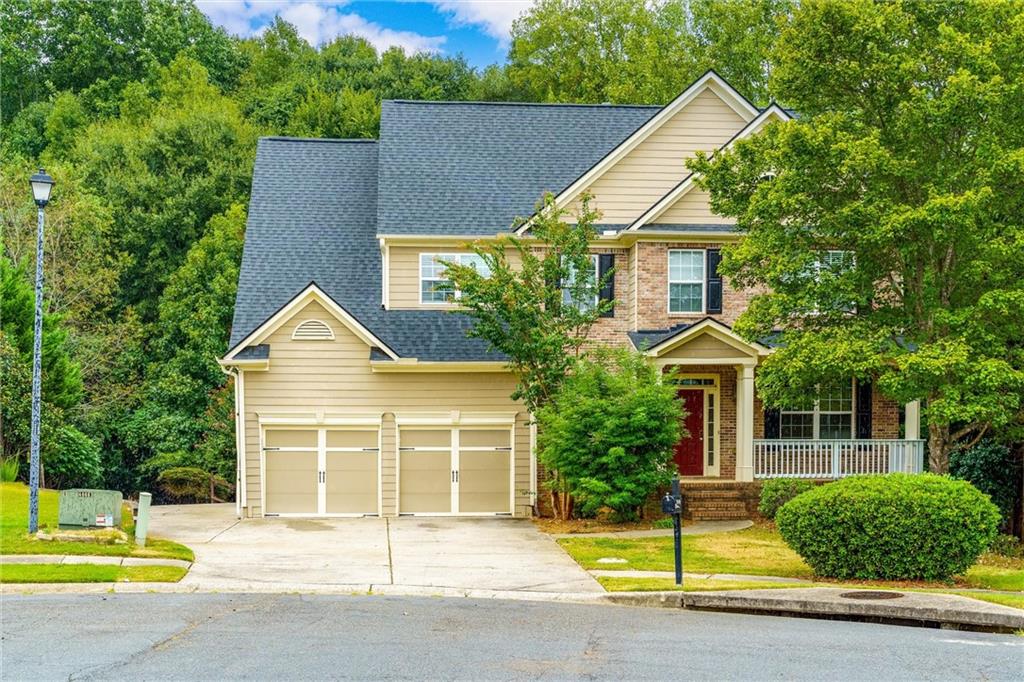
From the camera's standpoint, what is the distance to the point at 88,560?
1605 centimetres

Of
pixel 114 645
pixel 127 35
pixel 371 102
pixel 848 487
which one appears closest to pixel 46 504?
pixel 114 645

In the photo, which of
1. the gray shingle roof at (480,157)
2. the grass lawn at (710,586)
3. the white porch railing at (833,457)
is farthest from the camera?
the gray shingle roof at (480,157)

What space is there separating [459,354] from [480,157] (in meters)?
6.15

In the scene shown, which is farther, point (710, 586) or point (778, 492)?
point (778, 492)

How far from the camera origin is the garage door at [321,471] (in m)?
25.2

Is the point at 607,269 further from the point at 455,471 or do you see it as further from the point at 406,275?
the point at 455,471

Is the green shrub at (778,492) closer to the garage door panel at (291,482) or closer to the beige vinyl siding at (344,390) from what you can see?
the beige vinyl siding at (344,390)

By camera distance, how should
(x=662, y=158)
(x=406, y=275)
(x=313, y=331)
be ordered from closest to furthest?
(x=313, y=331) → (x=662, y=158) → (x=406, y=275)

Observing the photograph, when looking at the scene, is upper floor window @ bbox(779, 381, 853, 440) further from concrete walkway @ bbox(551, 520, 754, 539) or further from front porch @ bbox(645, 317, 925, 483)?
concrete walkway @ bbox(551, 520, 754, 539)

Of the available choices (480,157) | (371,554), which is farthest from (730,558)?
(480,157)

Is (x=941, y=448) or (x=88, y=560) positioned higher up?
(x=941, y=448)

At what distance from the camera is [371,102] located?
4875cm

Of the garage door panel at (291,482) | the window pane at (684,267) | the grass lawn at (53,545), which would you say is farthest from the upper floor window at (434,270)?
the grass lawn at (53,545)

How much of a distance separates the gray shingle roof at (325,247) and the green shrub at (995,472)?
33.7 feet
